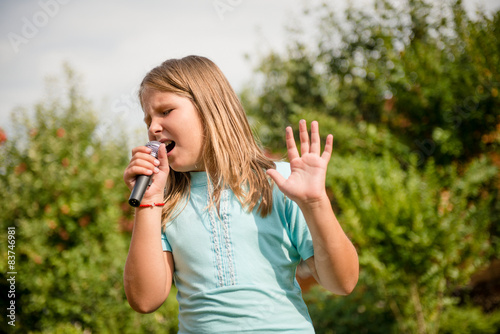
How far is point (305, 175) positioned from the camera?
1275 mm

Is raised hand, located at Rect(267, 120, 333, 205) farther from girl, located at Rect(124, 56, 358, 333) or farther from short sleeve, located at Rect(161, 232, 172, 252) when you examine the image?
short sleeve, located at Rect(161, 232, 172, 252)

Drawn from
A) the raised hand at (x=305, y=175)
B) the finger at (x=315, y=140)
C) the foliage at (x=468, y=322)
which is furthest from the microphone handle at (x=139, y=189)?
the foliage at (x=468, y=322)

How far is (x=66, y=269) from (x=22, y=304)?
0.69 m

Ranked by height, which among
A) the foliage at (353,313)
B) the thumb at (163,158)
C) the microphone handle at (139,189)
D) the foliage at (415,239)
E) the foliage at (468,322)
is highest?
the thumb at (163,158)

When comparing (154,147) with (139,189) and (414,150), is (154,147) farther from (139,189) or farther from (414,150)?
(414,150)

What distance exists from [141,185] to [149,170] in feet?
0.19

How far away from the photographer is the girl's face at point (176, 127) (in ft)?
4.66

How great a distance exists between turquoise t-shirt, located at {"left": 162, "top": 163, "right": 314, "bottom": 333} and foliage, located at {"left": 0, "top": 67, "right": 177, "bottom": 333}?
304 centimetres

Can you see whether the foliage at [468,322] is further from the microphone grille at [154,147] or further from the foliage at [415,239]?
the microphone grille at [154,147]

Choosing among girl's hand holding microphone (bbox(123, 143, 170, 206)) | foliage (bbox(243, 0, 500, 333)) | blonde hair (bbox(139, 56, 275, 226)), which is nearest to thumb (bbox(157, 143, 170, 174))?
girl's hand holding microphone (bbox(123, 143, 170, 206))

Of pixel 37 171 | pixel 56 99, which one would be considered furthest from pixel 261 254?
pixel 56 99

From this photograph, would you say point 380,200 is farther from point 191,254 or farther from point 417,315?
point 191,254

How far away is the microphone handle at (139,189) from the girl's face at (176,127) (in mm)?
133

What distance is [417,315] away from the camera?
3.82 meters
